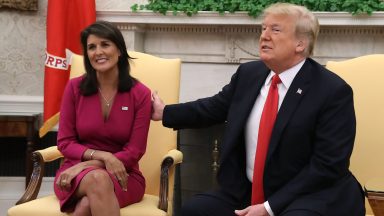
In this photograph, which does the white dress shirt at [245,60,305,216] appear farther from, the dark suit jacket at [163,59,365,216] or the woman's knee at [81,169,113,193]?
the woman's knee at [81,169,113,193]

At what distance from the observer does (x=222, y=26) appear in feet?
12.9

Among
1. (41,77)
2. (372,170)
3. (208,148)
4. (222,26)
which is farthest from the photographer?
(41,77)

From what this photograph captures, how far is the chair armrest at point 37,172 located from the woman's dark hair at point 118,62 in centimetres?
39

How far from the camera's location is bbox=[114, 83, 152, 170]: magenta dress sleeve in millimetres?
2445

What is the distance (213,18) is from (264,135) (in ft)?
6.00

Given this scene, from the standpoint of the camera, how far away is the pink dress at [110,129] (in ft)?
8.06

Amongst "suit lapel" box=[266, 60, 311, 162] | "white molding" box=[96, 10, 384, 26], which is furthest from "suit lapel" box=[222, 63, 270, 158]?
Answer: "white molding" box=[96, 10, 384, 26]

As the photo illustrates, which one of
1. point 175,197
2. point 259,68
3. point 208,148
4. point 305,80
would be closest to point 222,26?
point 208,148

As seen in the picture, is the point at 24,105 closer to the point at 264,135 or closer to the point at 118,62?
the point at 118,62

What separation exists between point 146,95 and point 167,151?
39 centimetres

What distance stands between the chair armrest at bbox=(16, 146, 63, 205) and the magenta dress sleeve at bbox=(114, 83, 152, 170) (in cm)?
43

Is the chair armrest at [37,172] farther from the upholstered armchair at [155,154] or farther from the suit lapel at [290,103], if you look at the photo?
the suit lapel at [290,103]

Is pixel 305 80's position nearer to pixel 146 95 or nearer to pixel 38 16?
pixel 146 95

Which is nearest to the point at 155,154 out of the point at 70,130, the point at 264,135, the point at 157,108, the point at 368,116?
the point at 157,108
